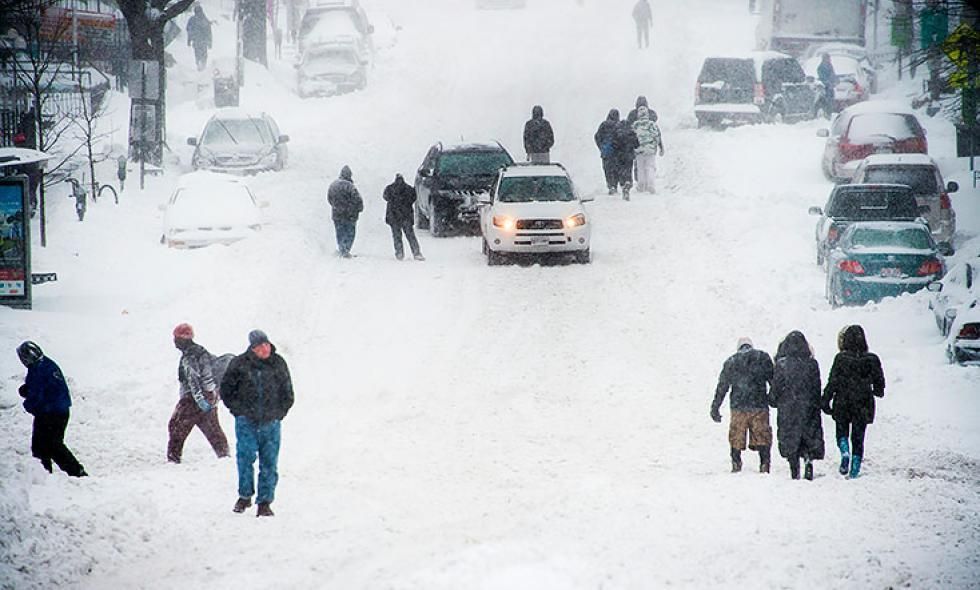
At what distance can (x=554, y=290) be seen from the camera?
21.9 metres

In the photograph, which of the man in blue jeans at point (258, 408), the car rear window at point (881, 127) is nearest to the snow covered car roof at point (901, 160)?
the car rear window at point (881, 127)

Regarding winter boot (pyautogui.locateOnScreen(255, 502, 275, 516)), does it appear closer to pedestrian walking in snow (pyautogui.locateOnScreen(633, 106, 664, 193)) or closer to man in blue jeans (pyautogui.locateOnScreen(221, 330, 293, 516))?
man in blue jeans (pyautogui.locateOnScreen(221, 330, 293, 516))

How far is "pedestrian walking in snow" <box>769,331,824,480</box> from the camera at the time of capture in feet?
44.2

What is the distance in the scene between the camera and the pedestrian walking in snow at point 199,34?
155 feet

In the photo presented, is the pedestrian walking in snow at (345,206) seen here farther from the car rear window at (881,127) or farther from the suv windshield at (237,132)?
Result: the car rear window at (881,127)

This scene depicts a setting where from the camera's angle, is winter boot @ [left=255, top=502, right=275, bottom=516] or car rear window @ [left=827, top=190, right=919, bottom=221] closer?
winter boot @ [left=255, top=502, right=275, bottom=516]

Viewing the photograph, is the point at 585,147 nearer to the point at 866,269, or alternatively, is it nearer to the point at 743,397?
the point at 866,269

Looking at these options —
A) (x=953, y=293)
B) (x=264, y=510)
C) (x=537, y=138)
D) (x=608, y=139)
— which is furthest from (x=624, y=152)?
(x=264, y=510)

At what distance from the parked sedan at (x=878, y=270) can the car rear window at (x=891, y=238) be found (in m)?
0.01

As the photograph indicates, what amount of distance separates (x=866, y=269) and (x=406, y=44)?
37273 mm

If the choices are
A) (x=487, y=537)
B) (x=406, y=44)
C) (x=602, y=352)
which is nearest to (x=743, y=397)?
(x=487, y=537)

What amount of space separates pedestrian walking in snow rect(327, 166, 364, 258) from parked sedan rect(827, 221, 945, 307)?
26.8ft

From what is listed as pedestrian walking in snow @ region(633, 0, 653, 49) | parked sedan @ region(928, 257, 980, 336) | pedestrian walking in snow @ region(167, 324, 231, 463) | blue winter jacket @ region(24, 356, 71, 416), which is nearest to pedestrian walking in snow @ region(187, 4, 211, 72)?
pedestrian walking in snow @ region(633, 0, 653, 49)

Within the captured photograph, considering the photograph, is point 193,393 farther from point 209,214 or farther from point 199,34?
point 199,34
